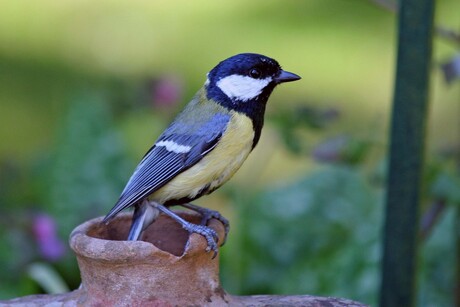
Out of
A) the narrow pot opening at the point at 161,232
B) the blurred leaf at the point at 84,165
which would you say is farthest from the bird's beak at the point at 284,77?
the blurred leaf at the point at 84,165

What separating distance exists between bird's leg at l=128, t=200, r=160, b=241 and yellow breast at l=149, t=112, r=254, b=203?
0.21 feet

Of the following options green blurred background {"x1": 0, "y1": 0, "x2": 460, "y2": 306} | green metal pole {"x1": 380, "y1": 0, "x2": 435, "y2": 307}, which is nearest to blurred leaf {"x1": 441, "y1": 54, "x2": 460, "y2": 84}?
green blurred background {"x1": 0, "y1": 0, "x2": 460, "y2": 306}

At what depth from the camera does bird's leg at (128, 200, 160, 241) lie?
202cm

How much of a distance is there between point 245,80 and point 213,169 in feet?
0.70

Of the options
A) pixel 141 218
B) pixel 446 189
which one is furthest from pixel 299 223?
pixel 141 218

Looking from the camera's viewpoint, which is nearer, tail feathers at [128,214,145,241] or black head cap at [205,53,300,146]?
tail feathers at [128,214,145,241]

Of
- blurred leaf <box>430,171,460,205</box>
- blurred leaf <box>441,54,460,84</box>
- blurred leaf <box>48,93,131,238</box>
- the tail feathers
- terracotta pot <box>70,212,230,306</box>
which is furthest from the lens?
blurred leaf <box>48,93,131,238</box>

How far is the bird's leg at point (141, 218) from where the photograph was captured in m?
2.02

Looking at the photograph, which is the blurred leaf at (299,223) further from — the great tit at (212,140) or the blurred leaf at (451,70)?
the great tit at (212,140)

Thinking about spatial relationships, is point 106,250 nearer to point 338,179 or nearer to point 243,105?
point 243,105

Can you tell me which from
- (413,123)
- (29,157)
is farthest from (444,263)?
(29,157)

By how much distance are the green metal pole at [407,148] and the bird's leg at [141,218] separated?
0.56 metres

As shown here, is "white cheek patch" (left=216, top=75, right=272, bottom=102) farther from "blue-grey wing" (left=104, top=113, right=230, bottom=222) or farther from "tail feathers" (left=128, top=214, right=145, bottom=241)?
"tail feathers" (left=128, top=214, right=145, bottom=241)

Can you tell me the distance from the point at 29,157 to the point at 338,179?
166cm
